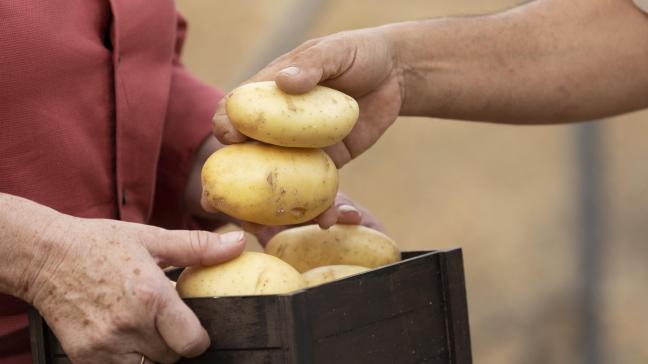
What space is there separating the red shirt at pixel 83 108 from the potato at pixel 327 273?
48 cm

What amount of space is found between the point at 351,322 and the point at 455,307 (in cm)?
26

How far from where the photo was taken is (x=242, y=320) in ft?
5.24

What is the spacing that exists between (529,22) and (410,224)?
3829 mm

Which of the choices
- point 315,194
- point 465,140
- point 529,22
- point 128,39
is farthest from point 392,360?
point 465,140

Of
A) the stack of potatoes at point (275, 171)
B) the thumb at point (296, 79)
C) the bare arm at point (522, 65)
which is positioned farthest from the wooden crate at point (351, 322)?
the bare arm at point (522, 65)

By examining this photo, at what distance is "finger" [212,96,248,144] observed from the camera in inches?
74.7

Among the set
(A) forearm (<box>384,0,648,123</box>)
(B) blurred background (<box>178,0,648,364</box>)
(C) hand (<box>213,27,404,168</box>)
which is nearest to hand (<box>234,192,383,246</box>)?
(C) hand (<box>213,27,404,168</box>)

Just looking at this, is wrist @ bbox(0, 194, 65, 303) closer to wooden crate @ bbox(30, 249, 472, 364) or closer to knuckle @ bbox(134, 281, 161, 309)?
wooden crate @ bbox(30, 249, 472, 364)

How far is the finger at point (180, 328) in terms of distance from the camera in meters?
1.59

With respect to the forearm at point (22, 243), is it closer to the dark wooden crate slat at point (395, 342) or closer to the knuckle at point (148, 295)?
the knuckle at point (148, 295)

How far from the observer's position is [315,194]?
73.0 inches

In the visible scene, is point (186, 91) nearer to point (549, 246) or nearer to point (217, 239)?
point (217, 239)

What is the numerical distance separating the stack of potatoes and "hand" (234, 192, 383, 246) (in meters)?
0.09

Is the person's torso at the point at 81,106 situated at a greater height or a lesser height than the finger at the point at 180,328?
greater
